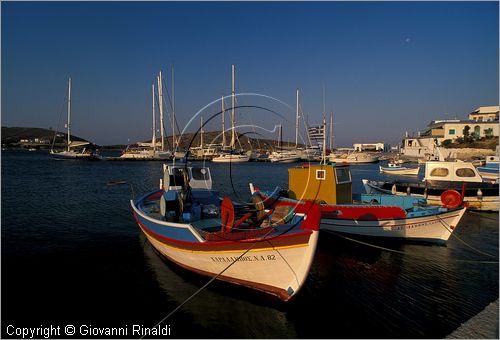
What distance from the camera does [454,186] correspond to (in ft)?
81.3

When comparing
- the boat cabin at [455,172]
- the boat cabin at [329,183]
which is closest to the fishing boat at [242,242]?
the boat cabin at [329,183]

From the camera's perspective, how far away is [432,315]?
A: 32.0ft

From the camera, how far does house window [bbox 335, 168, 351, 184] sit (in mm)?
18389

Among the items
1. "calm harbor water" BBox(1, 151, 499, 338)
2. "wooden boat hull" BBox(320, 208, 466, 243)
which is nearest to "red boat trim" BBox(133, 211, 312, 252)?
"calm harbor water" BBox(1, 151, 499, 338)

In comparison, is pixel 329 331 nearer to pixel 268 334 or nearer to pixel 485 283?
pixel 268 334

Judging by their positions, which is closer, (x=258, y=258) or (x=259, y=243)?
(x=259, y=243)

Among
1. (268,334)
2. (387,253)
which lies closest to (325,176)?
(387,253)

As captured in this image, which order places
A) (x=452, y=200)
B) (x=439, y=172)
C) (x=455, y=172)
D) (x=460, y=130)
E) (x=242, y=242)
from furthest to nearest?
(x=460, y=130) → (x=439, y=172) → (x=455, y=172) → (x=452, y=200) → (x=242, y=242)

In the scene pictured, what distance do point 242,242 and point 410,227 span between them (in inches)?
444

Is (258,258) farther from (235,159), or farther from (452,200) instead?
(235,159)

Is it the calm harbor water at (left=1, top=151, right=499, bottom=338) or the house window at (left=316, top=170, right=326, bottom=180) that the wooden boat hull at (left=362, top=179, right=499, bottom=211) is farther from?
the house window at (left=316, top=170, right=326, bottom=180)

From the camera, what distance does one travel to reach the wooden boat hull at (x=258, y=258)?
30.6 feet

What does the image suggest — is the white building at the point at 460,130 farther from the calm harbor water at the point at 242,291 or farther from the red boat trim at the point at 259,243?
the red boat trim at the point at 259,243

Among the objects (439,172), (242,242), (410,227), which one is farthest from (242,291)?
(439,172)
